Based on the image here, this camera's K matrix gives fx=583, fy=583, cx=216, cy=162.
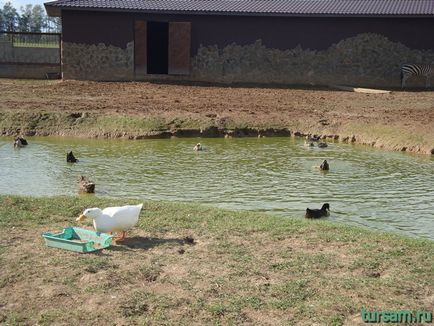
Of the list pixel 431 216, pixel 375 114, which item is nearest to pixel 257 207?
pixel 431 216

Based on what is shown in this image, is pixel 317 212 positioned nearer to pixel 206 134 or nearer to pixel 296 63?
pixel 206 134

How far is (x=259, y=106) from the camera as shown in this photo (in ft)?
61.5

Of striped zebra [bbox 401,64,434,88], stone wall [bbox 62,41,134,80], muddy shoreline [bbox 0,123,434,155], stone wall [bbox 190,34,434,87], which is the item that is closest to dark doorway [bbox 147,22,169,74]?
stone wall [bbox 62,41,134,80]

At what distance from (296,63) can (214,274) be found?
20608 mm

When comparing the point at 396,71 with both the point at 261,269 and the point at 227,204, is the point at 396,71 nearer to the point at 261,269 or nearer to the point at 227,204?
the point at 227,204

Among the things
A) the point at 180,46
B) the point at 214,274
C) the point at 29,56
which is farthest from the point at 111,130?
the point at 29,56

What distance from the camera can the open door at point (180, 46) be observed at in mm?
25109

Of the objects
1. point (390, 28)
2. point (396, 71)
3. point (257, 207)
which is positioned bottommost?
point (257, 207)

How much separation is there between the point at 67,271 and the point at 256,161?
7.72 meters

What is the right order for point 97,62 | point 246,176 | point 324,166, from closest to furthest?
point 246,176, point 324,166, point 97,62

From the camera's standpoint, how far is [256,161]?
1286cm

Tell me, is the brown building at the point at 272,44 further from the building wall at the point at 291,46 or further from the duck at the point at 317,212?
the duck at the point at 317,212

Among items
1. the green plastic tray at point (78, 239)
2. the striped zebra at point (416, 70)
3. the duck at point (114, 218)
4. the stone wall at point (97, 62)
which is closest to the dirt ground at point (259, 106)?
the stone wall at point (97, 62)

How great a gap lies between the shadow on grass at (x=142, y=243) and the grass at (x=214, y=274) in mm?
11
